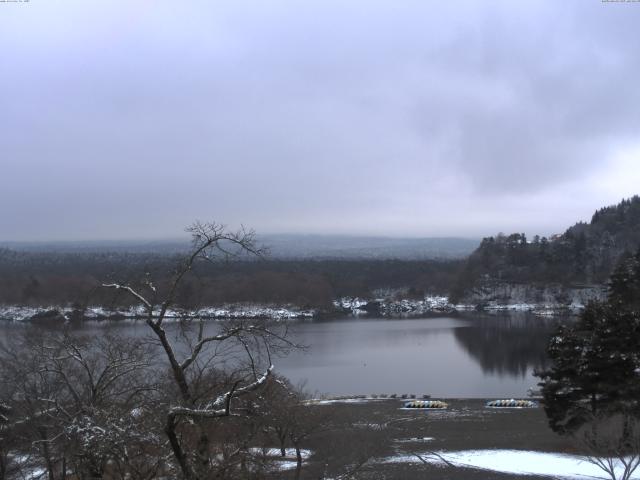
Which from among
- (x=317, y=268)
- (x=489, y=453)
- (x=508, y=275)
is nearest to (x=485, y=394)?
(x=489, y=453)

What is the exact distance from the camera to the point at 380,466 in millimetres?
10930

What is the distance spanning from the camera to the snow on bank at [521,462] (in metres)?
10.1

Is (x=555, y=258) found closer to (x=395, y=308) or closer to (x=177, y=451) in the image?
(x=395, y=308)

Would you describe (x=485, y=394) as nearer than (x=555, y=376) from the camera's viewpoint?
No

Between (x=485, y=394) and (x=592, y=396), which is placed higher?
(x=592, y=396)

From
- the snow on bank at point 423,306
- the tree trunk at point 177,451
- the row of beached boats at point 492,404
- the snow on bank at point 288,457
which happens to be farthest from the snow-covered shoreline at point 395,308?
the tree trunk at point 177,451

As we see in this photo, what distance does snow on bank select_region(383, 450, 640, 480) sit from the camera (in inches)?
396

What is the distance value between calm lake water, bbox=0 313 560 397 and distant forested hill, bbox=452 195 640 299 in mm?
22914

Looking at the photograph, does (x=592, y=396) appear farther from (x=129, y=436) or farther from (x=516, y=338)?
(x=516, y=338)

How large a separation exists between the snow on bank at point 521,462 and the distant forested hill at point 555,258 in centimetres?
5822

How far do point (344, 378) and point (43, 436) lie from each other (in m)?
19.1

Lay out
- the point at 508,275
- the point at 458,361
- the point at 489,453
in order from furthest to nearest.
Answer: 1. the point at 508,275
2. the point at 458,361
3. the point at 489,453

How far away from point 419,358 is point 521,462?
792 inches

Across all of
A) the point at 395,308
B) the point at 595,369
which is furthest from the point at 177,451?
the point at 395,308
